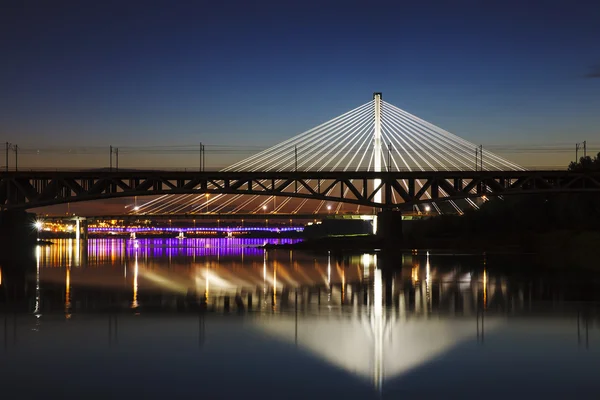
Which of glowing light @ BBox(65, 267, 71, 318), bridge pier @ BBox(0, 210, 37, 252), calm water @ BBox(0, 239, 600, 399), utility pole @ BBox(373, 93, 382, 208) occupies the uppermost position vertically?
utility pole @ BBox(373, 93, 382, 208)

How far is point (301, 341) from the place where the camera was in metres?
21.7

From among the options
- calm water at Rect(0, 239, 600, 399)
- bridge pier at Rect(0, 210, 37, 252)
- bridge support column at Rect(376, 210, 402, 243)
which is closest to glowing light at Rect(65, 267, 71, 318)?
calm water at Rect(0, 239, 600, 399)

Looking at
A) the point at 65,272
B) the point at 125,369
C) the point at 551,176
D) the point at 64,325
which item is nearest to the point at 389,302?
the point at 64,325

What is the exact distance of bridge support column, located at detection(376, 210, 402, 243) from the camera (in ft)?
321

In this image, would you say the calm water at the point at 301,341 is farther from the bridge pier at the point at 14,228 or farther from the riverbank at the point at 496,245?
the bridge pier at the point at 14,228

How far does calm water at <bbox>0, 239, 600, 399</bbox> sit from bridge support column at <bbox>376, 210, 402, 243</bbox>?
5769cm

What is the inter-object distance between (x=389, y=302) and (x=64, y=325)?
12.3 metres

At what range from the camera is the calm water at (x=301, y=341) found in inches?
637

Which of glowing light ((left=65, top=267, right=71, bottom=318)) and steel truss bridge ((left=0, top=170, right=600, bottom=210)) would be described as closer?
glowing light ((left=65, top=267, right=71, bottom=318))

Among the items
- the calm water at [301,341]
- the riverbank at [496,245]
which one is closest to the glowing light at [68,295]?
the calm water at [301,341]

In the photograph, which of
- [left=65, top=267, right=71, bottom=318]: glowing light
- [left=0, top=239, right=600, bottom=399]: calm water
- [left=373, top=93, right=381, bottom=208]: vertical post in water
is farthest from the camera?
[left=373, top=93, right=381, bottom=208]: vertical post in water

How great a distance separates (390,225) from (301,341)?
3037 inches

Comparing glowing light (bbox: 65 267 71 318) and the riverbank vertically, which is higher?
the riverbank

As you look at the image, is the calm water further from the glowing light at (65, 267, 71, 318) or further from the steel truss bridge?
the steel truss bridge
